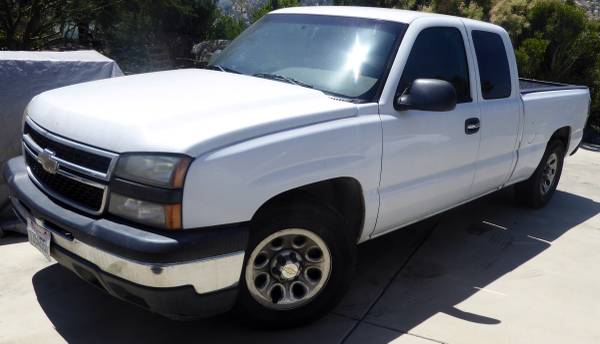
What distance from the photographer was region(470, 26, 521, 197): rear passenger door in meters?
4.66

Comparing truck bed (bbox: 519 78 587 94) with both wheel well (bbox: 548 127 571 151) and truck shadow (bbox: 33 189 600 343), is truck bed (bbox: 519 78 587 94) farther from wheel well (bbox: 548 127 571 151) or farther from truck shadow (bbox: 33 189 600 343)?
truck shadow (bbox: 33 189 600 343)

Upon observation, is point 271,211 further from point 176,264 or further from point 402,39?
point 402,39

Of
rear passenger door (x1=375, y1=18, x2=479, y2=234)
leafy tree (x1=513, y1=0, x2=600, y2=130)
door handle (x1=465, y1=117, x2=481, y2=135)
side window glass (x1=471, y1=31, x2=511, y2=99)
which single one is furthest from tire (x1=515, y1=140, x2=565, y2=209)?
leafy tree (x1=513, y1=0, x2=600, y2=130)

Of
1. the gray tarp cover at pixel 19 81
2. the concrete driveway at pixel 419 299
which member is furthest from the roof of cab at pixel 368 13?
the gray tarp cover at pixel 19 81

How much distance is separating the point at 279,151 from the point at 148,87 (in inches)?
41.5

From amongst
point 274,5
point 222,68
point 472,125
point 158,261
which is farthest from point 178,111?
point 274,5

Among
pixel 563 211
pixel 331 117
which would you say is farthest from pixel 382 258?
pixel 563 211

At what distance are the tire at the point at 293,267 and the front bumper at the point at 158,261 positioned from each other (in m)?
0.22

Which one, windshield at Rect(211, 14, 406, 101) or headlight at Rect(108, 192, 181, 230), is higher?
windshield at Rect(211, 14, 406, 101)

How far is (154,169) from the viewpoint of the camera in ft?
9.22

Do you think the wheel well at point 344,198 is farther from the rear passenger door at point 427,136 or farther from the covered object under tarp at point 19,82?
the covered object under tarp at point 19,82

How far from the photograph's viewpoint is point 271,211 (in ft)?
10.5

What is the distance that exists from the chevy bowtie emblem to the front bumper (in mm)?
231

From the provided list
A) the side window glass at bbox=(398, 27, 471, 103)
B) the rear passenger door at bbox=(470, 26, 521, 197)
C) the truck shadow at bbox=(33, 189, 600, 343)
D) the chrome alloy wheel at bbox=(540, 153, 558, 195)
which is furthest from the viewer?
the chrome alloy wheel at bbox=(540, 153, 558, 195)
